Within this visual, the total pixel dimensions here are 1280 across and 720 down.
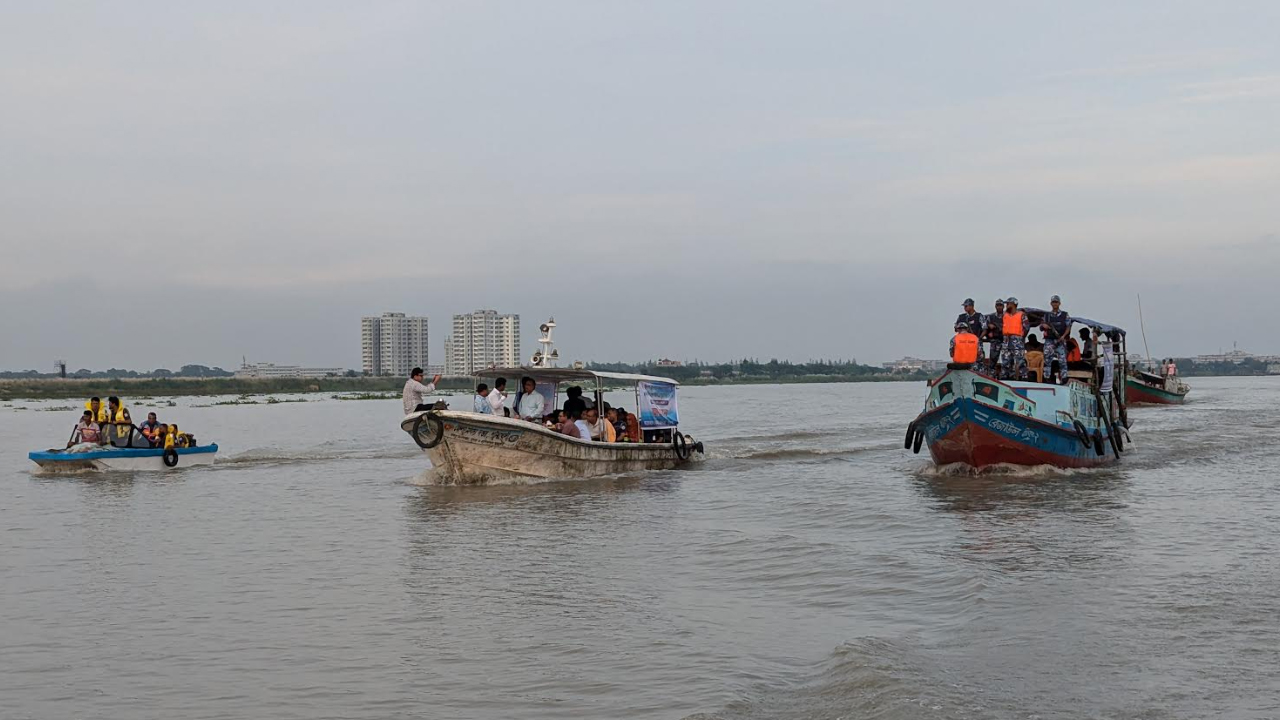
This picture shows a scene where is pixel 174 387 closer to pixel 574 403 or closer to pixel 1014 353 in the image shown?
pixel 574 403

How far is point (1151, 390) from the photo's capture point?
52625 mm

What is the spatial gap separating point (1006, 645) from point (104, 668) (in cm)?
653

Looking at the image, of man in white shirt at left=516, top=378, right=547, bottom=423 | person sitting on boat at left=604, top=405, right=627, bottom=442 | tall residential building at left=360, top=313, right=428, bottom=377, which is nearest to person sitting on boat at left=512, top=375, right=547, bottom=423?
man in white shirt at left=516, top=378, right=547, bottom=423

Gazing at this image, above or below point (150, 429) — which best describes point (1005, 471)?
below

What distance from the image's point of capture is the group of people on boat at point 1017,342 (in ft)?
68.7

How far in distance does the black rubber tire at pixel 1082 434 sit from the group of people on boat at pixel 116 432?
1876 cm

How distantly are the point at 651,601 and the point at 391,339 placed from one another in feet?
630

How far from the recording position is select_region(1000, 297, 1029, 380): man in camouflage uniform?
20.9m

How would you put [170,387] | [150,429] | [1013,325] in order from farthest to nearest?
[170,387] → [150,429] → [1013,325]

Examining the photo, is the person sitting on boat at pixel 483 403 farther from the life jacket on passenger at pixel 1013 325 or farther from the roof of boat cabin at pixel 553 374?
the life jacket on passenger at pixel 1013 325

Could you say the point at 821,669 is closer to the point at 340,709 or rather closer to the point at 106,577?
the point at 340,709

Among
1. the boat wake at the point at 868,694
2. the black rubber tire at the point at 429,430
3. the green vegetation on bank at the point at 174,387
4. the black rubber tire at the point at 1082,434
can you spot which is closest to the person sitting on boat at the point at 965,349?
the black rubber tire at the point at 1082,434

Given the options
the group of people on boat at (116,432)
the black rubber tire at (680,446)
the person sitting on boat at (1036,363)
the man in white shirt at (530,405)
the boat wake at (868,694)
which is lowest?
the boat wake at (868,694)

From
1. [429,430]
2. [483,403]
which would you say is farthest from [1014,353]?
[429,430]
